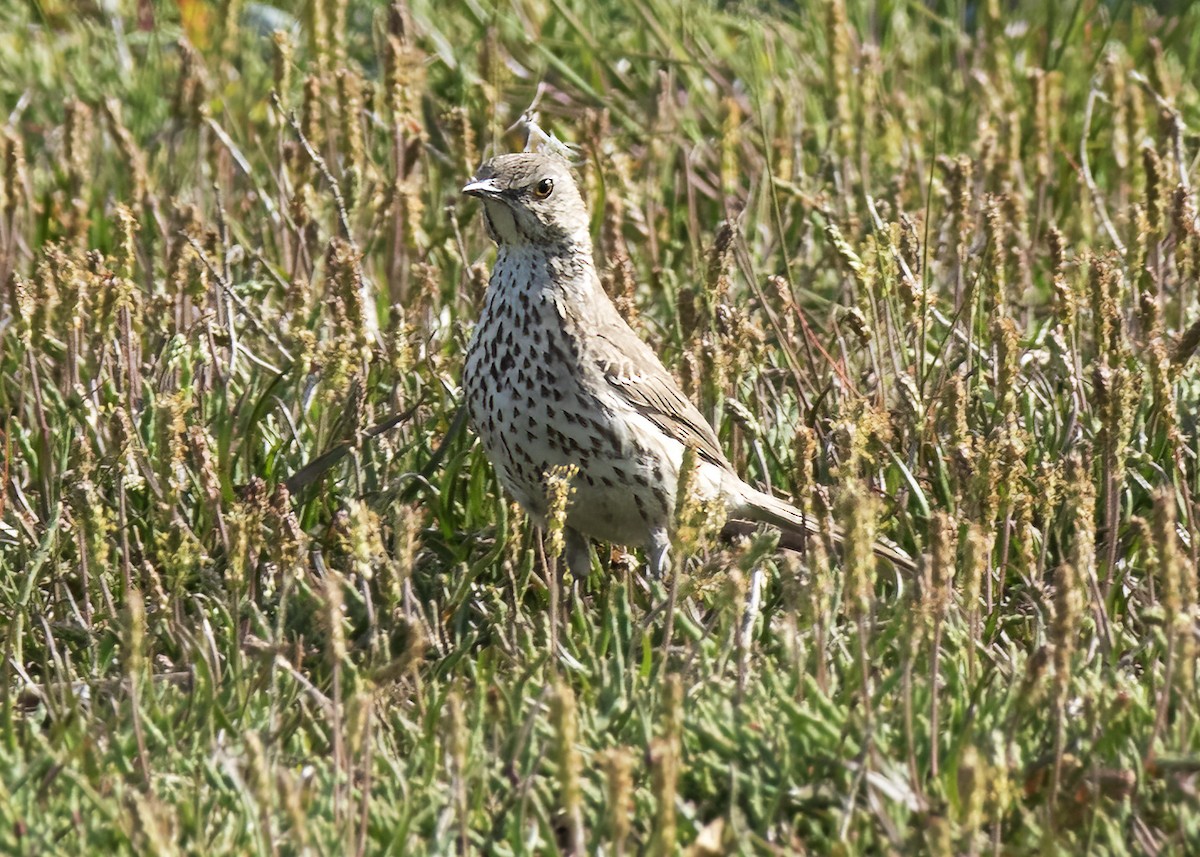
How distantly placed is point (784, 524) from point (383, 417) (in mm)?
1158

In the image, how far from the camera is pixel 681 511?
11.0ft

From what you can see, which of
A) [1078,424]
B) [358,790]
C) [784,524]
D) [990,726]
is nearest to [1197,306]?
[1078,424]

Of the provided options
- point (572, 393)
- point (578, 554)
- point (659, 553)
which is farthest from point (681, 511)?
point (578, 554)

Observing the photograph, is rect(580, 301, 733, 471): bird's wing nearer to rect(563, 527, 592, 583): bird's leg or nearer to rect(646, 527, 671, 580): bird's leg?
rect(646, 527, 671, 580): bird's leg

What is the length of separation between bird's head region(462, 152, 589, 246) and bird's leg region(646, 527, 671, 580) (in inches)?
31.3

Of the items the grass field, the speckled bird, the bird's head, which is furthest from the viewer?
the bird's head

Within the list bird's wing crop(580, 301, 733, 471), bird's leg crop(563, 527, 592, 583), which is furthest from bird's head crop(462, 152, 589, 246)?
bird's leg crop(563, 527, 592, 583)

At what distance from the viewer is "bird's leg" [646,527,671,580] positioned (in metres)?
4.75

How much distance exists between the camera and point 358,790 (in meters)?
3.39

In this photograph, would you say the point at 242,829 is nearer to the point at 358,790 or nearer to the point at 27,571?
the point at 358,790

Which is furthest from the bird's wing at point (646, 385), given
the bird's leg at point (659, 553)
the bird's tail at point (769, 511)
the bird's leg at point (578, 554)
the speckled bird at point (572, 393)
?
the bird's leg at point (578, 554)

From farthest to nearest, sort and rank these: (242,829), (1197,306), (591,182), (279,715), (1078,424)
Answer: (591,182)
(1197,306)
(1078,424)
(279,715)
(242,829)

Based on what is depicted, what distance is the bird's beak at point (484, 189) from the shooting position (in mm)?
4730

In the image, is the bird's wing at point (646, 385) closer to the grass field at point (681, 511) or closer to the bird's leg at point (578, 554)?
the grass field at point (681, 511)
